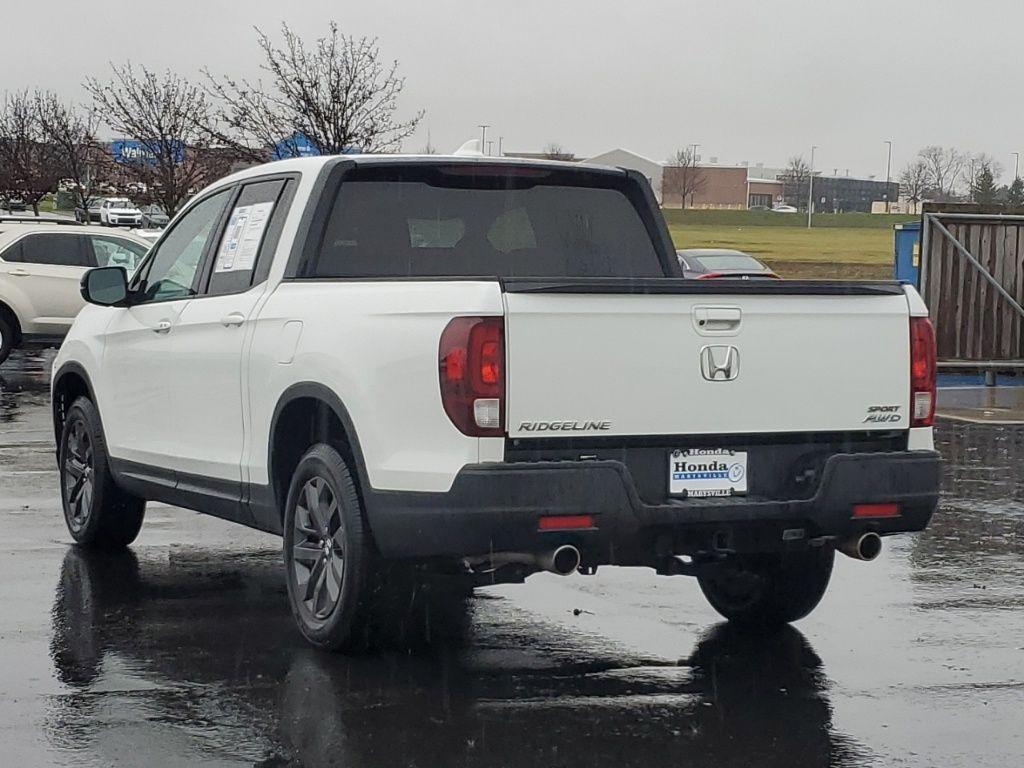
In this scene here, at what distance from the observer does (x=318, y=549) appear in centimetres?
644

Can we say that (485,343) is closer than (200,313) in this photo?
Yes

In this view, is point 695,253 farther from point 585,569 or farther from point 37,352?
point 585,569

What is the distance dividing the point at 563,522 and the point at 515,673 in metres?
0.81

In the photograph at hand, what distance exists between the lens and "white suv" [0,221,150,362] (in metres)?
22.2

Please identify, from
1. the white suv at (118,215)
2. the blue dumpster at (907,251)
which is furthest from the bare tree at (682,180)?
the blue dumpster at (907,251)

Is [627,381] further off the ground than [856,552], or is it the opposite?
[627,381]

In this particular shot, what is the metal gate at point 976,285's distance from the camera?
20125mm

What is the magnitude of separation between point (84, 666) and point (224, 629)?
79cm

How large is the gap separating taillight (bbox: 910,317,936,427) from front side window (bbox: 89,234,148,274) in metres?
17.8

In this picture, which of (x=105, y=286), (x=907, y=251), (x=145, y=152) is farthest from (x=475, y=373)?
(x=145, y=152)

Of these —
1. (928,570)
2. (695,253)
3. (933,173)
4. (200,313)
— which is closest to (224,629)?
(200,313)

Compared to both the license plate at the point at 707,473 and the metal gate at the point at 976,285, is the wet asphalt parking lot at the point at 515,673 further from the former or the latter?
the metal gate at the point at 976,285

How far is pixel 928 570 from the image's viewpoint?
861 centimetres

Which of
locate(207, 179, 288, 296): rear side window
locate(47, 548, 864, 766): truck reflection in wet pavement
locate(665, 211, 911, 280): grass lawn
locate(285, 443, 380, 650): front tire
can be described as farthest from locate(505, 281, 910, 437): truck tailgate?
locate(665, 211, 911, 280): grass lawn
